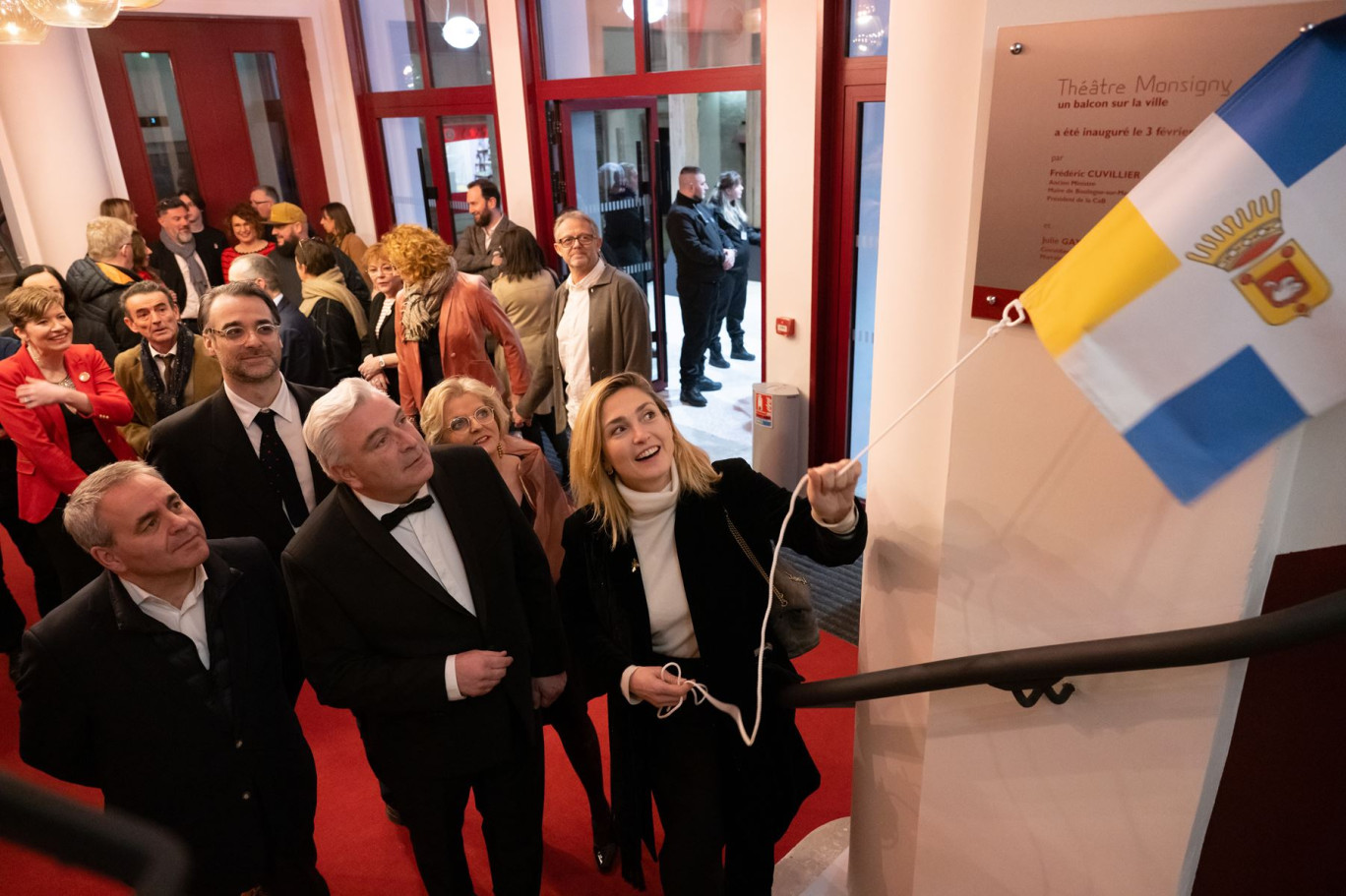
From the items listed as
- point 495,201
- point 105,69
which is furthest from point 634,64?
point 105,69

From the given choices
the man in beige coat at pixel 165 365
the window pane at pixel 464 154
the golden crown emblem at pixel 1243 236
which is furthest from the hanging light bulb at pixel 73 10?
the window pane at pixel 464 154

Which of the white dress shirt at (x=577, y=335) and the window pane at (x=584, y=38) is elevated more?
the window pane at (x=584, y=38)

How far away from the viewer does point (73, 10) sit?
304 cm

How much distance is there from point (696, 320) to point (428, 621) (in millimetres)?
4936

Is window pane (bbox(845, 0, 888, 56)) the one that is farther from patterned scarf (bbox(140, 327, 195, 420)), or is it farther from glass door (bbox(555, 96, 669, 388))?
patterned scarf (bbox(140, 327, 195, 420))

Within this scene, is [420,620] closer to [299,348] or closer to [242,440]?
[242,440]

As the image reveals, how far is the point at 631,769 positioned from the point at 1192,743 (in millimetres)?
1321

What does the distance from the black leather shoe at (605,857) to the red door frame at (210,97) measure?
6.77m

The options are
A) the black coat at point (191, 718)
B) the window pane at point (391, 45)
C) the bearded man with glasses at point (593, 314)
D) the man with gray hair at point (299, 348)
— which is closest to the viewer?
the black coat at point (191, 718)

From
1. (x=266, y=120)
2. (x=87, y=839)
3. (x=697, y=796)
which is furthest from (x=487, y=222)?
(x=87, y=839)

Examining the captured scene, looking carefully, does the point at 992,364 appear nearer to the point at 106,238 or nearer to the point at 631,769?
the point at 631,769

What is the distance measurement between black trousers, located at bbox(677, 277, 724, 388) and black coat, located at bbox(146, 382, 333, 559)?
4.31 metres

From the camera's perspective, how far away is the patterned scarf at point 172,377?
139 inches

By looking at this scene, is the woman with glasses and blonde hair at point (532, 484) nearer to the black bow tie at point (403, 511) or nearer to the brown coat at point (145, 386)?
the black bow tie at point (403, 511)
